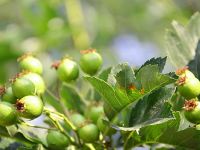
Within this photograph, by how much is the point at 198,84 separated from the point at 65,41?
3183 mm

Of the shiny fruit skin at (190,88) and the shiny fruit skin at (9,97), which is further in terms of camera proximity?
the shiny fruit skin at (9,97)

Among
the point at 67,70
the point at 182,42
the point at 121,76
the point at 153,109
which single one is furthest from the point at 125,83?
the point at 182,42

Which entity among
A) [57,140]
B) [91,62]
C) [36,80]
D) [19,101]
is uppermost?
[91,62]

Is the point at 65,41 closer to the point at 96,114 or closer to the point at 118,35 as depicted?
the point at 118,35

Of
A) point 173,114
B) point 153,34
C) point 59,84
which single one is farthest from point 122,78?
point 153,34

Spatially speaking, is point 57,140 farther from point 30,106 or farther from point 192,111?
point 192,111

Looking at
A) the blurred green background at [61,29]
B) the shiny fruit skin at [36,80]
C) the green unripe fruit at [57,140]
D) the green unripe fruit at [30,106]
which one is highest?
the blurred green background at [61,29]

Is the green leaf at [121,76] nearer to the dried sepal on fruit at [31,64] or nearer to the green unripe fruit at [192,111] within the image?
the green unripe fruit at [192,111]

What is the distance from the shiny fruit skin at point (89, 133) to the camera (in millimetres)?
1928

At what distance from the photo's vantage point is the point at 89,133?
6.32ft

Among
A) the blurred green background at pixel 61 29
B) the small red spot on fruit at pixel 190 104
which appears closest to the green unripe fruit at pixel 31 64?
the small red spot on fruit at pixel 190 104

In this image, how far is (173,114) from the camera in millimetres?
1682

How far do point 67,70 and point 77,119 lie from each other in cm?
21

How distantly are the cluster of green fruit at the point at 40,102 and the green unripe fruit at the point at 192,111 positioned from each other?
292 mm
